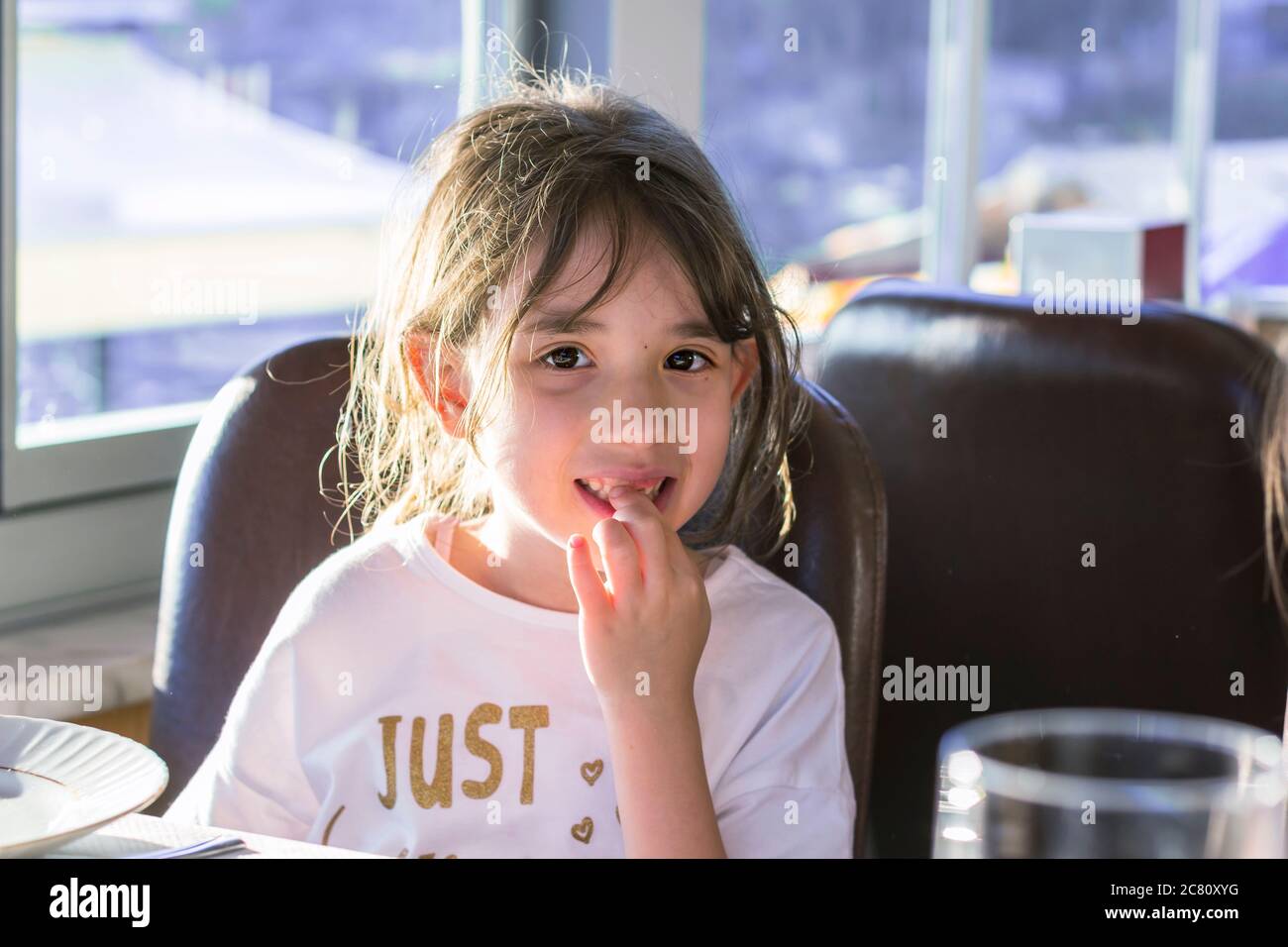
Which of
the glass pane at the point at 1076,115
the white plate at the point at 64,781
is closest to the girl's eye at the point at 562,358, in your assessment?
the white plate at the point at 64,781

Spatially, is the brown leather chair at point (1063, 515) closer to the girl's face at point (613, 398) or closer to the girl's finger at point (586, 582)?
the girl's face at point (613, 398)

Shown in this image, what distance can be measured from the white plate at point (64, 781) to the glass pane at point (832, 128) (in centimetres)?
208

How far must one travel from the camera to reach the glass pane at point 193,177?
5.03ft

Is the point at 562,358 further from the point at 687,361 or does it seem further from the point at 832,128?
the point at 832,128

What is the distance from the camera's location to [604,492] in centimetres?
99

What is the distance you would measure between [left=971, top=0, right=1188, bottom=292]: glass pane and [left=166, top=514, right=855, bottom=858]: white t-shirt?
1.99 m

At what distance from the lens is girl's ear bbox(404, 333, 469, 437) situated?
1101 mm

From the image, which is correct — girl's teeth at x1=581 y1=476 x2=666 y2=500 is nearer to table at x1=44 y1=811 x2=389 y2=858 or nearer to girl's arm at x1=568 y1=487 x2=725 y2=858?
girl's arm at x1=568 y1=487 x2=725 y2=858

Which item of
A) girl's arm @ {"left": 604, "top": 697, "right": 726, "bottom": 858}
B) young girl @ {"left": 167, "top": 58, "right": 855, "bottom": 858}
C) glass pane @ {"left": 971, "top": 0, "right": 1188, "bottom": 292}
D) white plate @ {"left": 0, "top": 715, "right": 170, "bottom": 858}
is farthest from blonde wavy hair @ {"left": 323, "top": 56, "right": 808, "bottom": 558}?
glass pane @ {"left": 971, "top": 0, "right": 1188, "bottom": 292}

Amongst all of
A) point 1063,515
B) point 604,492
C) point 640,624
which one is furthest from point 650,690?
point 1063,515

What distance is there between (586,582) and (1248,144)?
3.22m

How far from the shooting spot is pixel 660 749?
89 cm
